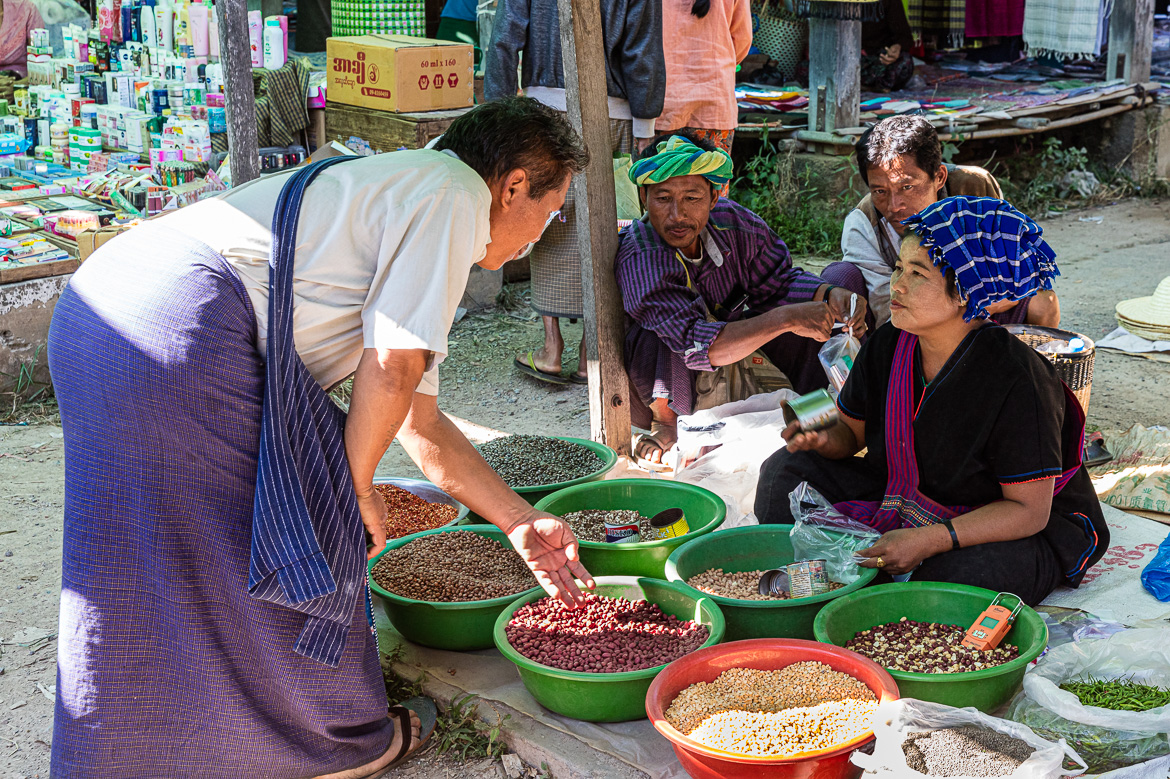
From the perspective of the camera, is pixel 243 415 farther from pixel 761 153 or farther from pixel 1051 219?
pixel 1051 219

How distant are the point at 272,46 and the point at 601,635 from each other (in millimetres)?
5252

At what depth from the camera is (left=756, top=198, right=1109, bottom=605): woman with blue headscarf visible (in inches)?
95.0

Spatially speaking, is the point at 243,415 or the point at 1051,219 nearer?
the point at 243,415

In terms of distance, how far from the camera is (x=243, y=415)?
77.4 inches

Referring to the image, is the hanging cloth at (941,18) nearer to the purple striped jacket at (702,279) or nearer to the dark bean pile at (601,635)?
the purple striped jacket at (702,279)

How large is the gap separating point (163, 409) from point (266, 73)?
4937 millimetres

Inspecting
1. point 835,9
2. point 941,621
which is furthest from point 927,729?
point 835,9

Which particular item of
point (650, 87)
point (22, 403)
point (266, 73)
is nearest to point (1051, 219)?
point (650, 87)

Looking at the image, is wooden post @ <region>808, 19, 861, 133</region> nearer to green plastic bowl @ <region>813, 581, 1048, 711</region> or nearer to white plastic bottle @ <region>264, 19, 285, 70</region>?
white plastic bottle @ <region>264, 19, 285, 70</region>

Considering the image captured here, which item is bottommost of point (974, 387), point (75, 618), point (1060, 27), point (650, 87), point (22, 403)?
point (22, 403)

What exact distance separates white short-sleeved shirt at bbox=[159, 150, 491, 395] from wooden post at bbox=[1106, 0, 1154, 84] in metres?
7.70

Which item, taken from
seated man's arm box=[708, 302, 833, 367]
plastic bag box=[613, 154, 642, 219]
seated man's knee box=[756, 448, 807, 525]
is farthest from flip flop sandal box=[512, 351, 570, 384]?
seated man's knee box=[756, 448, 807, 525]

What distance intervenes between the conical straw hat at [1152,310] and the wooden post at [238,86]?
3.86 m

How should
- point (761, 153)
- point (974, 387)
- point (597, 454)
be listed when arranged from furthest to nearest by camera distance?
1. point (761, 153)
2. point (597, 454)
3. point (974, 387)
